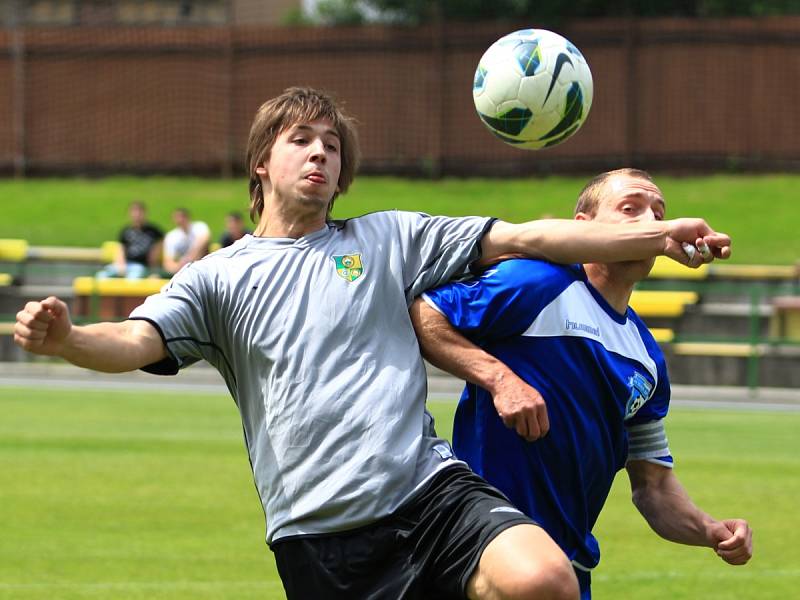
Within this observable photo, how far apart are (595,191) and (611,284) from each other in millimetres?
335

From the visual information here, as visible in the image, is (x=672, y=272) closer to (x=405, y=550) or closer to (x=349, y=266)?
(x=349, y=266)

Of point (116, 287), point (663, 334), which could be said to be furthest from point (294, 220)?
point (116, 287)

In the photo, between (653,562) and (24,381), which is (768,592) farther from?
(24,381)

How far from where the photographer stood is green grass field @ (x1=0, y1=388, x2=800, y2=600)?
7.86m

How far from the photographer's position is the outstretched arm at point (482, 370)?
171 inches

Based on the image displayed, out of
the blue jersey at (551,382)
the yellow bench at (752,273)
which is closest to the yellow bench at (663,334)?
the yellow bench at (752,273)

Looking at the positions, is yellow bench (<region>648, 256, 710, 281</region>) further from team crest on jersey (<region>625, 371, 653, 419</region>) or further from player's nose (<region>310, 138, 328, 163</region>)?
player's nose (<region>310, 138, 328, 163</region>)

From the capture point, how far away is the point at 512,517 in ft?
13.9

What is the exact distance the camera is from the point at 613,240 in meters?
4.50

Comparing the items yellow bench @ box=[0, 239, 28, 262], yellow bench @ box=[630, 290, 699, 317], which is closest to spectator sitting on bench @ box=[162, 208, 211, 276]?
yellow bench @ box=[0, 239, 28, 262]

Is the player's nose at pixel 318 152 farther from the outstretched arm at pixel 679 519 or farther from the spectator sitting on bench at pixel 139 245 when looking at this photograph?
the spectator sitting on bench at pixel 139 245

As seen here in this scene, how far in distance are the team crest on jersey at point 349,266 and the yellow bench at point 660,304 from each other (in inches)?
632

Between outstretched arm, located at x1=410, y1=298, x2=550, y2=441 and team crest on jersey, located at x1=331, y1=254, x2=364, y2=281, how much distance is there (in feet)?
0.73

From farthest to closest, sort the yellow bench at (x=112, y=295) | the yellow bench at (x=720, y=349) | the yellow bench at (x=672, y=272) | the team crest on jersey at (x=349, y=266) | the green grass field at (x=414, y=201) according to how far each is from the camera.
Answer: the green grass field at (x=414, y=201)
the yellow bench at (x=672, y=272)
the yellow bench at (x=112, y=295)
the yellow bench at (x=720, y=349)
the team crest on jersey at (x=349, y=266)
